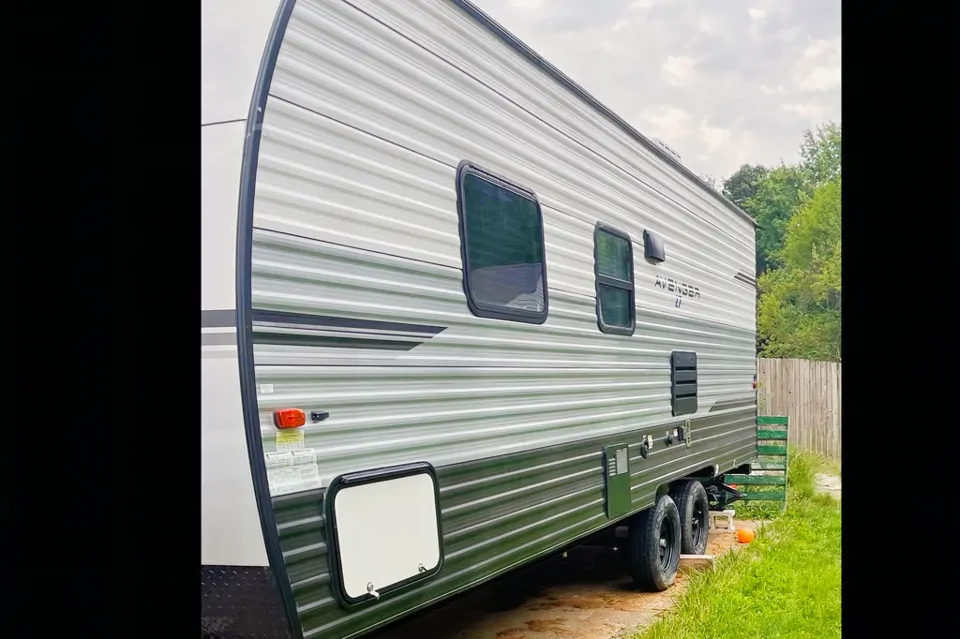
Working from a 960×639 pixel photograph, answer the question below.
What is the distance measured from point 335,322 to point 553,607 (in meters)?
2.95

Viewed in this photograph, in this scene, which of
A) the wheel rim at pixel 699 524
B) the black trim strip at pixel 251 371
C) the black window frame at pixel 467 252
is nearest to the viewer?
the black trim strip at pixel 251 371

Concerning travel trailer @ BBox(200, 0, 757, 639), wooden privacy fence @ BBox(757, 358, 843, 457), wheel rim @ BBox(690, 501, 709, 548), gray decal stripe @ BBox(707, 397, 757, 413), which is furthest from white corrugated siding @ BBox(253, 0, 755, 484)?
wooden privacy fence @ BBox(757, 358, 843, 457)

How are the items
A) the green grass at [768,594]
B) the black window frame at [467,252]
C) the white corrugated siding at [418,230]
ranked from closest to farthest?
the white corrugated siding at [418,230]
the black window frame at [467,252]
the green grass at [768,594]

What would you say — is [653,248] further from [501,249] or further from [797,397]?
[797,397]

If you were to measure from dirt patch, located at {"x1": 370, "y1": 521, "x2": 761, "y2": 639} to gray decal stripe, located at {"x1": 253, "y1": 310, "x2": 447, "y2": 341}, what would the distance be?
1677mm

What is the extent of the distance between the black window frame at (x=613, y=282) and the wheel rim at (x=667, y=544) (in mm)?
1294

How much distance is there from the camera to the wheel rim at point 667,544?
493 cm

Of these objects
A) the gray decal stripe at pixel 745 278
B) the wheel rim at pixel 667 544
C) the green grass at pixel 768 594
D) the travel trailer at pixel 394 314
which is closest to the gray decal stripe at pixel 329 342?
the travel trailer at pixel 394 314

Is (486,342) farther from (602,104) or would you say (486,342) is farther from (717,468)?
(717,468)

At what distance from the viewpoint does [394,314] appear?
8.00ft

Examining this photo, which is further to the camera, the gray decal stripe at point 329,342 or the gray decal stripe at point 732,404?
the gray decal stripe at point 732,404

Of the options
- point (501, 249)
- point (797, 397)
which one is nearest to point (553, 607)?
point (501, 249)

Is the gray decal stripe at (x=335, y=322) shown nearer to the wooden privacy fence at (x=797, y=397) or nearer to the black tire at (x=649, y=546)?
the black tire at (x=649, y=546)
